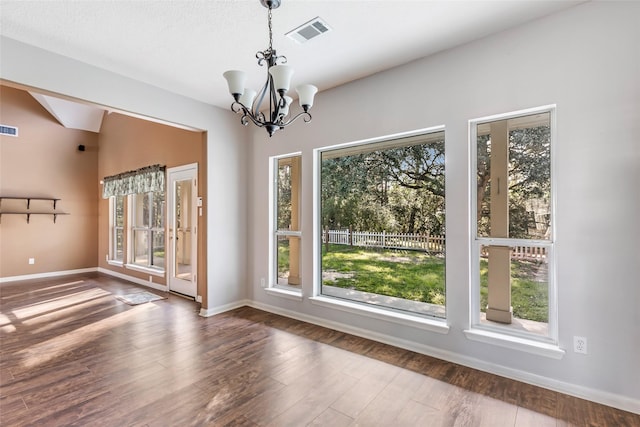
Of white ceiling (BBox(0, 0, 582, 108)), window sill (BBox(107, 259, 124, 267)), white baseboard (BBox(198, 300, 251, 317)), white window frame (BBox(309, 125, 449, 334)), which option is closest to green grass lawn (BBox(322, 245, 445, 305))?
white window frame (BBox(309, 125, 449, 334))

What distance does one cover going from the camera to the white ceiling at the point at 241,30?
224 cm

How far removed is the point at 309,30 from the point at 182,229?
13.0 feet

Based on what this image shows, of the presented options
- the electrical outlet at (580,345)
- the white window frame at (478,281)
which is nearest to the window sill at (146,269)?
the white window frame at (478,281)

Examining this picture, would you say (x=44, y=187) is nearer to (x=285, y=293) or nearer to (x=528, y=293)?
(x=285, y=293)

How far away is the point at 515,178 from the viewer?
2625 millimetres

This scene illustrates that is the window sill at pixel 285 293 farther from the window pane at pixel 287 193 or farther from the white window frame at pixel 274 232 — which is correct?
the window pane at pixel 287 193

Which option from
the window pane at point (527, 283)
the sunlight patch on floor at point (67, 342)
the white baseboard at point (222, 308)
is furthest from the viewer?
the white baseboard at point (222, 308)

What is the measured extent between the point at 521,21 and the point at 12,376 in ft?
Result: 16.7

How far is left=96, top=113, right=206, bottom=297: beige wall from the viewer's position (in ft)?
14.6

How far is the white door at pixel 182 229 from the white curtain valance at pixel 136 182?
0.93 ft

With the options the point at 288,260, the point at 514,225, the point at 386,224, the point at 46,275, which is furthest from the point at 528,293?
the point at 46,275

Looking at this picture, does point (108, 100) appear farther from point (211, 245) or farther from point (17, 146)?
point (17, 146)

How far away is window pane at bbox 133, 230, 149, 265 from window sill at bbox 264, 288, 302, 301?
131 inches

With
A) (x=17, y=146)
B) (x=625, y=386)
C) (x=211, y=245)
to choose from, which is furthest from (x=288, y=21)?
(x=17, y=146)
